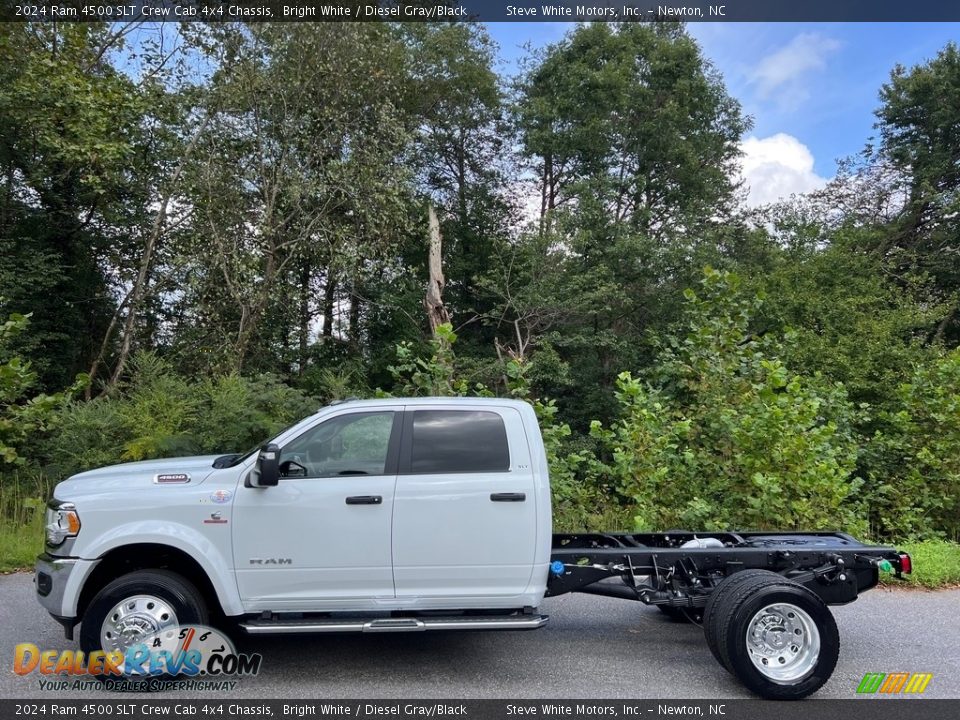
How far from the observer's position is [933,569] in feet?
25.2

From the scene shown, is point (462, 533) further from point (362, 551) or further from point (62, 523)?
point (62, 523)

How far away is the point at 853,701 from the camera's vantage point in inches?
189

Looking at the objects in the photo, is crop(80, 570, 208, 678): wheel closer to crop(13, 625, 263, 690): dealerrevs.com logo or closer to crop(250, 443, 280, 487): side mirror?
crop(13, 625, 263, 690): dealerrevs.com logo

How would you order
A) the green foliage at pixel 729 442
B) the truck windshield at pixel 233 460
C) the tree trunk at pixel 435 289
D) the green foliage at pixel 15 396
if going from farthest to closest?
the tree trunk at pixel 435 289 < the green foliage at pixel 15 396 < the green foliage at pixel 729 442 < the truck windshield at pixel 233 460

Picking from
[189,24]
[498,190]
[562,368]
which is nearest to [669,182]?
[498,190]

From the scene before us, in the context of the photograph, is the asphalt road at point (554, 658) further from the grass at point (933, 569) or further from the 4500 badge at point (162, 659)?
the grass at point (933, 569)

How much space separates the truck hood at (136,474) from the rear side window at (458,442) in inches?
59.9

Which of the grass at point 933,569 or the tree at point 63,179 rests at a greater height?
the tree at point 63,179

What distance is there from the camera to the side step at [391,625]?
4867mm

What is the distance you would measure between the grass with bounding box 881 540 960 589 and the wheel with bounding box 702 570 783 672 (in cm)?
327

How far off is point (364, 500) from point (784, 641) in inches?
118

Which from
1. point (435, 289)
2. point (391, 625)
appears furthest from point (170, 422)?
point (435, 289)

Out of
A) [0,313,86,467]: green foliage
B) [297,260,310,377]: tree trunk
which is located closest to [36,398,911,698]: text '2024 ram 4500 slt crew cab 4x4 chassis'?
[0,313,86,467]: green foliage

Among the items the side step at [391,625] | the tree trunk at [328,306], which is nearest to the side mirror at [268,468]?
the side step at [391,625]
